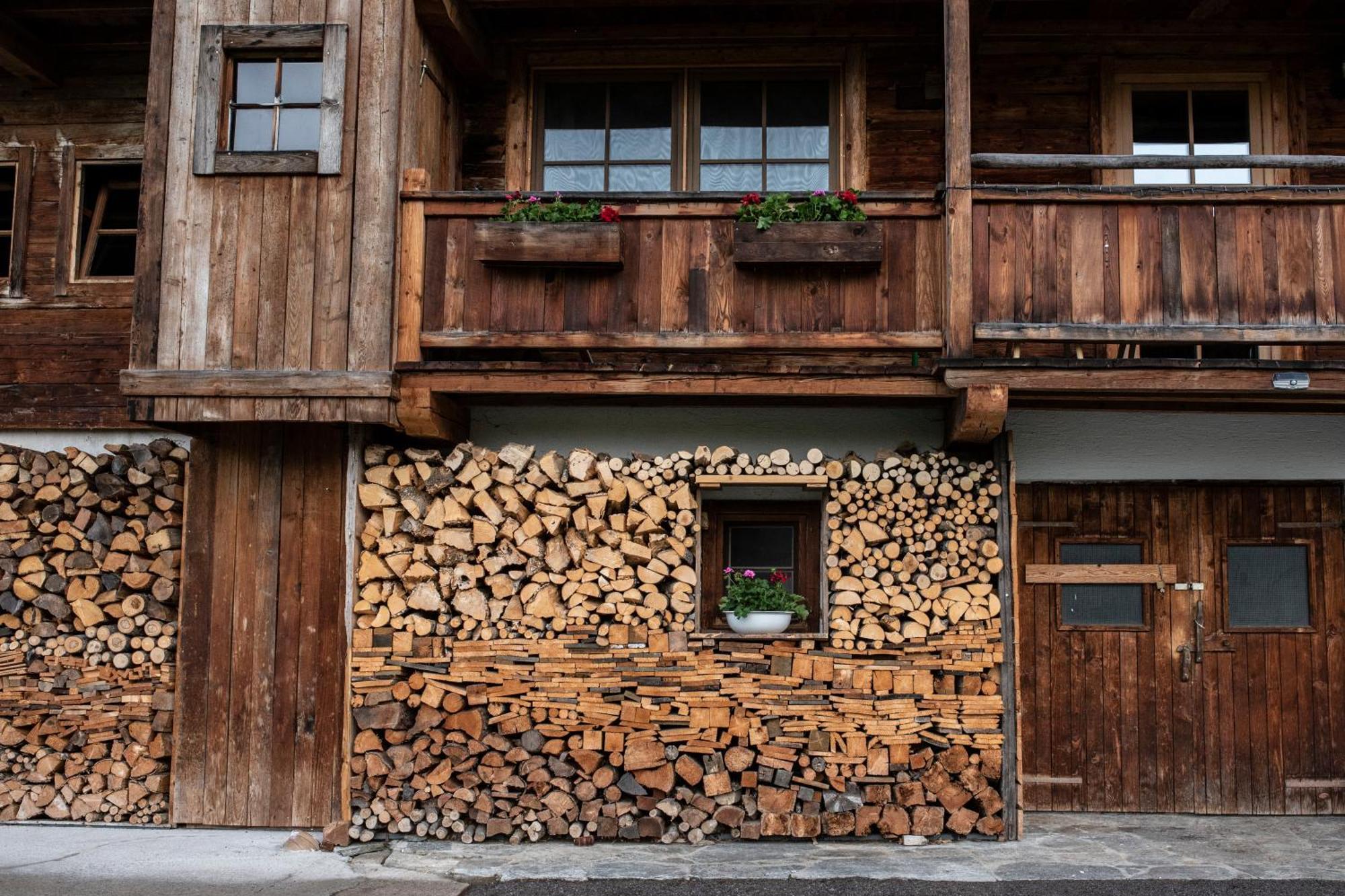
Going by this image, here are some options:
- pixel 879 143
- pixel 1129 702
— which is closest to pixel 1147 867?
pixel 1129 702

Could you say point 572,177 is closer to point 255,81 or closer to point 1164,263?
point 255,81

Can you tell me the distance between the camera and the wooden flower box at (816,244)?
7.13 m

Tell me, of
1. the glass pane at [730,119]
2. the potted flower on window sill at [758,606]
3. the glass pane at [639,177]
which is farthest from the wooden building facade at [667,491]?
the glass pane at [639,177]

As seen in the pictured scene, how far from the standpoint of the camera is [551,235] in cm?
717

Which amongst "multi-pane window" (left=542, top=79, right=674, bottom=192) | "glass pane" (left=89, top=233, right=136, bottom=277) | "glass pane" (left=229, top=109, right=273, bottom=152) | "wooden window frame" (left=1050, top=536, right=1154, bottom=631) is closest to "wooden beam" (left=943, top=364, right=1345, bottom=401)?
"wooden window frame" (left=1050, top=536, right=1154, bottom=631)

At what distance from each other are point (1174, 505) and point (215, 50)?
7.24 metres

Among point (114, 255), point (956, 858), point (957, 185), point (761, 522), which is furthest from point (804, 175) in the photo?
point (114, 255)

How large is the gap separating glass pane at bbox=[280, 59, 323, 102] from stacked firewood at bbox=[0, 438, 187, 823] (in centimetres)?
251

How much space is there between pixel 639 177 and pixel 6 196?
5.14m

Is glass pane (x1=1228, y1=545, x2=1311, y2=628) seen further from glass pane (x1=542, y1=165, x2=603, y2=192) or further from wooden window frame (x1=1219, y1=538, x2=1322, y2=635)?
glass pane (x1=542, y1=165, x2=603, y2=192)

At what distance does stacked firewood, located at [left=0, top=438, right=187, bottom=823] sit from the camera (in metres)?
7.84

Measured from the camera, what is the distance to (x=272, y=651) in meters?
7.68

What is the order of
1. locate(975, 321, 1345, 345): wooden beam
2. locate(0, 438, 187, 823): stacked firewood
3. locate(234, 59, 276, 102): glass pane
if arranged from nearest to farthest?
locate(975, 321, 1345, 345): wooden beam < locate(234, 59, 276, 102): glass pane < locate(0, 438, 187, 823): stacked firewood

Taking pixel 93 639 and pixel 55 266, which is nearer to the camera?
pixel 93 639
